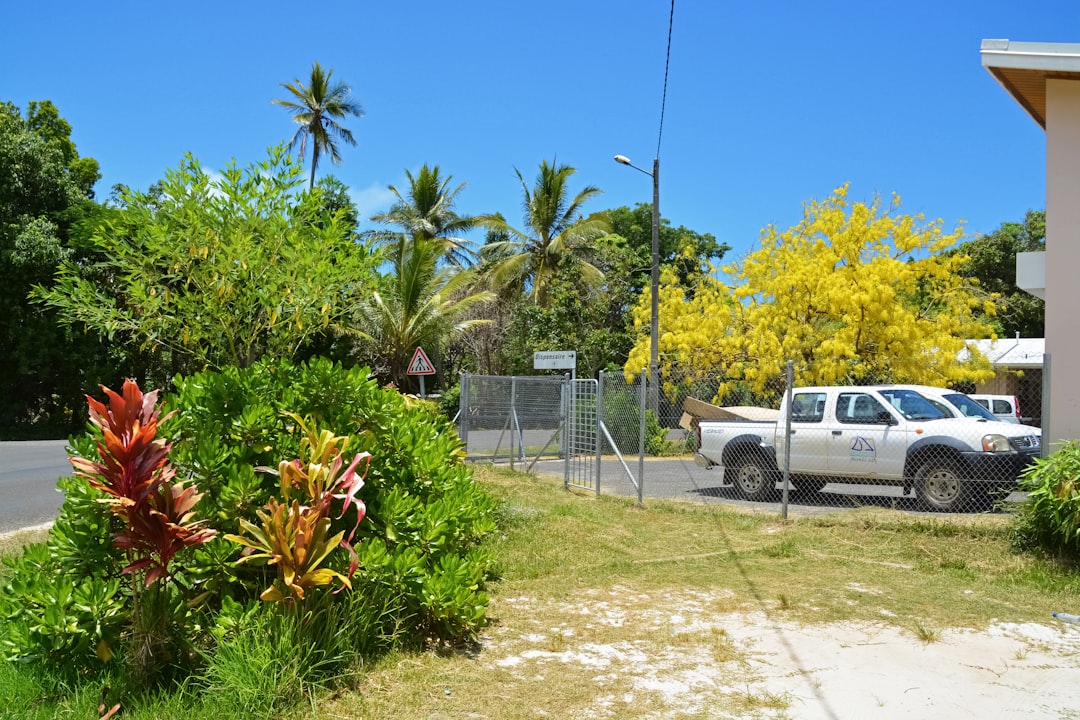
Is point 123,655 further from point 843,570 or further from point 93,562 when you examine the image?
point 843,570

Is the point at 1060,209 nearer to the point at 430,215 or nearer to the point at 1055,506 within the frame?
the point at 1055,506

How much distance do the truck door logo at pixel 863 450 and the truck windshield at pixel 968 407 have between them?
1.27 m

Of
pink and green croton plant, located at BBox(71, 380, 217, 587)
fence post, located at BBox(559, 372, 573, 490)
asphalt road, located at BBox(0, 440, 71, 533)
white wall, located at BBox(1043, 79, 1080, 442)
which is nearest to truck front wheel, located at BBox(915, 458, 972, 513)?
white wall, located at BBox(1043, 79, 1080, 442)

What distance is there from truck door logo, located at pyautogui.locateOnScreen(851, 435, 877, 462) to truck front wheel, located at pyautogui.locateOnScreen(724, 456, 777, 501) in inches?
50.1

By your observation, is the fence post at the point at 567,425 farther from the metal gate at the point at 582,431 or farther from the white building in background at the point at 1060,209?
the white building in background at the point at 1060,209

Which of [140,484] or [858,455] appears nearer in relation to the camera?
[140,484]

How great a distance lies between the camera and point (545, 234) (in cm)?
3447

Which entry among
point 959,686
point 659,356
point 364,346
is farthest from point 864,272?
point 364,346

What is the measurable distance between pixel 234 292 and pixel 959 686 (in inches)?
207

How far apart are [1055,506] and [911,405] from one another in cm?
380

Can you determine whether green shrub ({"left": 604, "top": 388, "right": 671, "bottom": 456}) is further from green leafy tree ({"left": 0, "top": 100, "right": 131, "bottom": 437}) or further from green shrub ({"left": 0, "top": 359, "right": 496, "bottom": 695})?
green leafy tree ({"left": 0, "top": 100, "right": 131, "bottom": 437})

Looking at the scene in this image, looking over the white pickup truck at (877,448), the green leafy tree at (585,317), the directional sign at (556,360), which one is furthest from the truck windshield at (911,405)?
the green leafy tree at (585,317)

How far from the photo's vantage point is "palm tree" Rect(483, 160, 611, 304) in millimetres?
34062

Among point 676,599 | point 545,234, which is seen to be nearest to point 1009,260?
point 545,234
